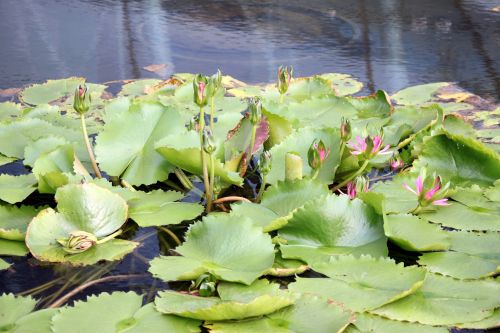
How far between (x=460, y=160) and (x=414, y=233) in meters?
0.33

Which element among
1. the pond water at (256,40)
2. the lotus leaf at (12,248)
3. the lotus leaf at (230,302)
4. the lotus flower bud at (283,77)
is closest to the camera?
the lotus leaf at (230,302)

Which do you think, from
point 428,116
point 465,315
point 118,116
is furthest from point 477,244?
point 118,116

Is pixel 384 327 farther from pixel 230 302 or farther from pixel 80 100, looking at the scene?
pixel 80 100

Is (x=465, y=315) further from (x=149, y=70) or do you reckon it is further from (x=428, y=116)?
(x=149, y=70)

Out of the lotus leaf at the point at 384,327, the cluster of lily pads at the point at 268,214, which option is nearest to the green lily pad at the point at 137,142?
the cluster of lily pads at the point at 268,214

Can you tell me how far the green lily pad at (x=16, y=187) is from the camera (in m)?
1.16

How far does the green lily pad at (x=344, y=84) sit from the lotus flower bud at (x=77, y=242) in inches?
39.6

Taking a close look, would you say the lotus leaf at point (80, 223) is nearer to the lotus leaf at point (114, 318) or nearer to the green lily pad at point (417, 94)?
the lotus leaf at point (114, 318)

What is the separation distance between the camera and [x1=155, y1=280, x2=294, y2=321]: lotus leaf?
0.84 metres

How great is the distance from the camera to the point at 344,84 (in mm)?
1954

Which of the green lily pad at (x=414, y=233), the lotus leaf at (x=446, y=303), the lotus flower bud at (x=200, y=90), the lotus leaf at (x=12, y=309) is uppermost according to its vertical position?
the lotus flower bud at (x=200, y=90)

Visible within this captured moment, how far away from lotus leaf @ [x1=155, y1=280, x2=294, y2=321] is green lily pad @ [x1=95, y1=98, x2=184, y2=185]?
14.5 inches

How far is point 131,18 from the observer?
2.62m

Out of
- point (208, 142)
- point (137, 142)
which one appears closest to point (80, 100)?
point (137, 142)
